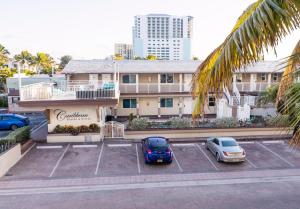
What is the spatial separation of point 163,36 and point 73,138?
154 m

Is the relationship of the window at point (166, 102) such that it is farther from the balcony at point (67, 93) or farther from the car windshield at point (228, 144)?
the car windshield at point (228, 144)

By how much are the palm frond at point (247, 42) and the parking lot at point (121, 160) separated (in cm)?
1271

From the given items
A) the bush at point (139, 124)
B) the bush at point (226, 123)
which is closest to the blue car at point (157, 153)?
the bush at point (139, 124)

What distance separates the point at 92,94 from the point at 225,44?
1839 centimetres

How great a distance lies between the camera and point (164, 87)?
29.4 meters

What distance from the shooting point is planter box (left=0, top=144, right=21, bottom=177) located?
618 inches

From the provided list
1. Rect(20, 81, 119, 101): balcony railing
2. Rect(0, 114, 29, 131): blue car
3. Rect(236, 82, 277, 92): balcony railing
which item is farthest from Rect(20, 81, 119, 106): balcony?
Rect(236, 82, 277, 92): balcony railing

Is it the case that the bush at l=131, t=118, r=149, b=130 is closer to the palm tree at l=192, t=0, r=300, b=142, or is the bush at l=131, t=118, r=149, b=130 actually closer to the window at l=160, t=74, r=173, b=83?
the window at l=160, t=74, r=173, b=83

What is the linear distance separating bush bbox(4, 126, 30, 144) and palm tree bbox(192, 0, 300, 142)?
16.7 m

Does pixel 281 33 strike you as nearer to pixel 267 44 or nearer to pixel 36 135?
pixel 267 44

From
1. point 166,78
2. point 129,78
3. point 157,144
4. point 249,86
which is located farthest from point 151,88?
point 157,144

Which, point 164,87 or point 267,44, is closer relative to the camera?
point 267,44

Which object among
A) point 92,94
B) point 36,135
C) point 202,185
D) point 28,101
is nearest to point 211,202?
point 202,185

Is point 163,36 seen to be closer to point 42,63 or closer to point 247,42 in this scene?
point 42,63
